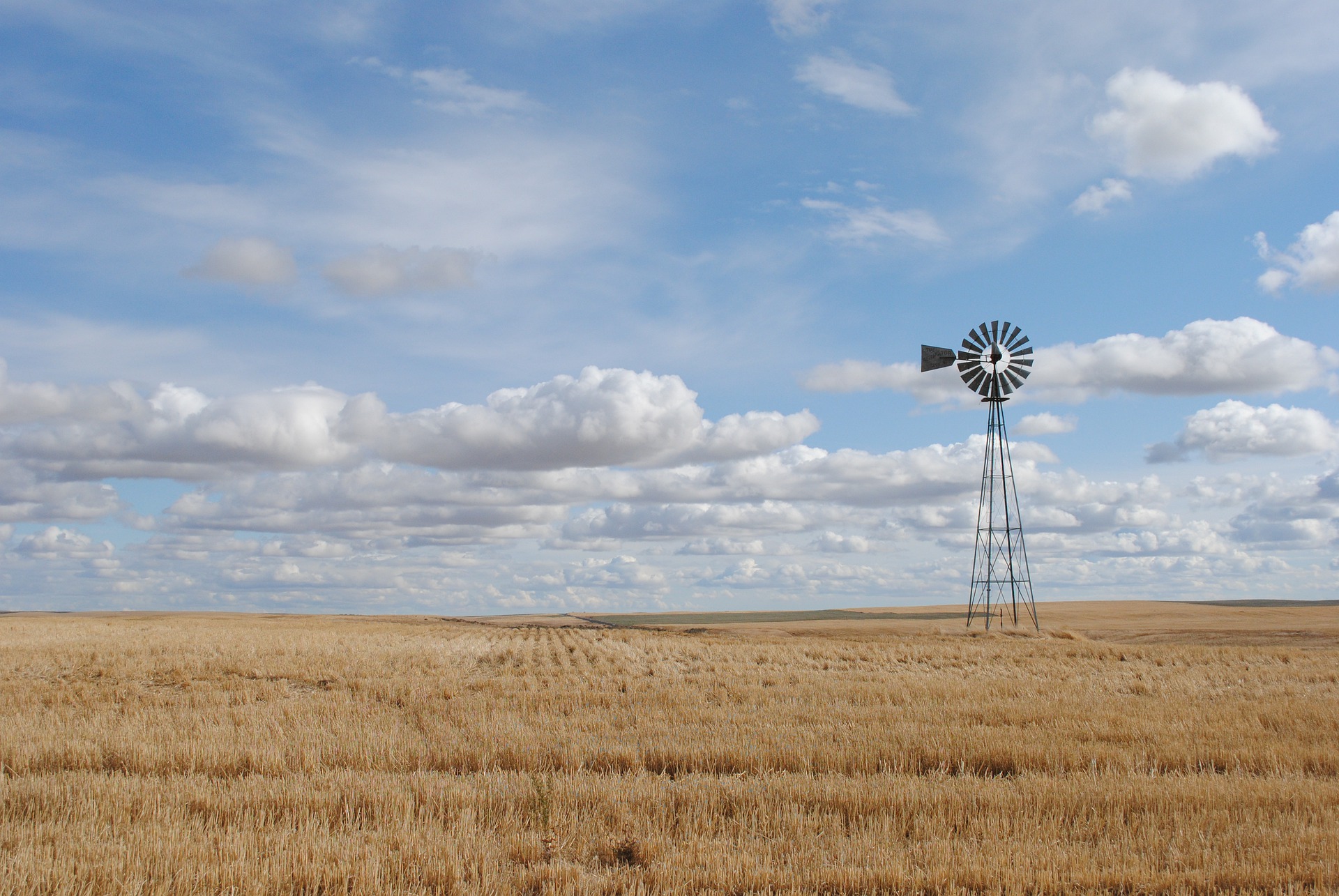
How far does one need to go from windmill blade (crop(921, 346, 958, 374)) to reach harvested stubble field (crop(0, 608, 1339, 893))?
116ft

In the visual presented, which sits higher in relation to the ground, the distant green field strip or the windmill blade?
the windmill blade

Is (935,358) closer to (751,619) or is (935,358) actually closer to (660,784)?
(660,784)

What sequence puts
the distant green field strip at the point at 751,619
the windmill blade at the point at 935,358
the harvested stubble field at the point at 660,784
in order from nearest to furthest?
the harvested stubble field at the point at 660,784 < the windmill blade at the point at 935,358 < the distant green field strip at the point at 751,619

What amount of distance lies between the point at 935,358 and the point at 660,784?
176 ft

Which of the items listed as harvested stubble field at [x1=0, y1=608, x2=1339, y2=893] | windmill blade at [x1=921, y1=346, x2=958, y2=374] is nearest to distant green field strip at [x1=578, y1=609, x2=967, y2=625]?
windmill blade at [x1=921, y1=346, x2=958, y2=374]

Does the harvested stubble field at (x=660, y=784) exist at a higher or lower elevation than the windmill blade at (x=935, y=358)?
lower

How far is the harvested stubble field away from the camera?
8.73 m

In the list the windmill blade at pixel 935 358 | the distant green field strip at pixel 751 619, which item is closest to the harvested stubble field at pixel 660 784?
the windmill blade at pixel 935 358

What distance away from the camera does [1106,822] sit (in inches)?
422

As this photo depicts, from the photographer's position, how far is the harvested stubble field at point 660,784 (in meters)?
8.73

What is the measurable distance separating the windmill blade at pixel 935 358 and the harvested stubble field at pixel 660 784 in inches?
1394

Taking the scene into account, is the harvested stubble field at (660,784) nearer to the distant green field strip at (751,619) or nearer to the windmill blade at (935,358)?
the windmill blade at (935,358)

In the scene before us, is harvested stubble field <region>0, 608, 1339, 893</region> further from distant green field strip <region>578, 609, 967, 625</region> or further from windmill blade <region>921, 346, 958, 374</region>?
distant green field strip <region>578, 609, 967, 625</region>

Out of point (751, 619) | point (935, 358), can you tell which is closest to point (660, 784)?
point (935, 358)
